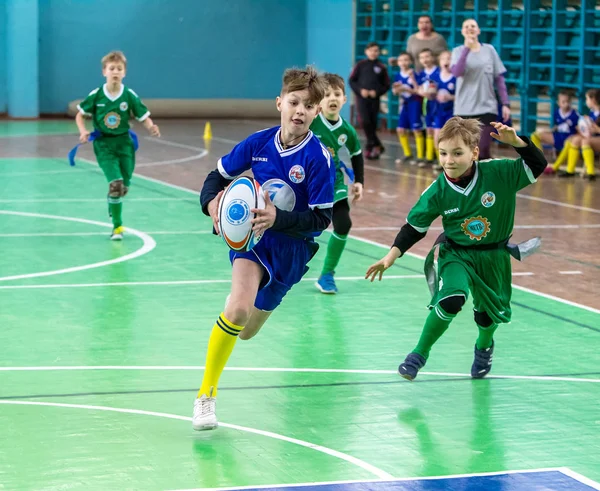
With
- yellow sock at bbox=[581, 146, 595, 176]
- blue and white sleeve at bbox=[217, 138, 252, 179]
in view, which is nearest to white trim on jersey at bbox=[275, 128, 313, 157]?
blue and white sleeve at bbox=[217, 138, 252, 179]

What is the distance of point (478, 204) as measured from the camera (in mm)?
6516

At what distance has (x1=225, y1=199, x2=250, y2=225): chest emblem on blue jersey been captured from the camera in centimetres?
568

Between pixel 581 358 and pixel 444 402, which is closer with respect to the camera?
pixel 444 402

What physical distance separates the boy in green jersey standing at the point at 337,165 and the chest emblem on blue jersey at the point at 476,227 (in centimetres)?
243

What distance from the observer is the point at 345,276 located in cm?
1011

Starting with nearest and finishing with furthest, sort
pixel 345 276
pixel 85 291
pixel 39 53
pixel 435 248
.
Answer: pixel 435 248, pixel 85 291, pixel 345 276, pixel 39 53

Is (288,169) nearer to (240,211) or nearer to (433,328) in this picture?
(240,211)

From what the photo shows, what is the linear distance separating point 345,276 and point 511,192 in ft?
11.9

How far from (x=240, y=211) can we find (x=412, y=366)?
1.53 metres

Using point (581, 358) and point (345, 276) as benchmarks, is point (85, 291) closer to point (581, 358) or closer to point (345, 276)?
point (345, 276)

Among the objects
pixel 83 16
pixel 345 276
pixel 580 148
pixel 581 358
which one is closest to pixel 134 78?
pixel 83 16

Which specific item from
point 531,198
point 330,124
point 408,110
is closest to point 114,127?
point 330,124

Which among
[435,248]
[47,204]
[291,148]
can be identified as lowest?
[47,204]

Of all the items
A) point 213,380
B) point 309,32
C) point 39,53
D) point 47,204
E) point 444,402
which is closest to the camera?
point 213,380
